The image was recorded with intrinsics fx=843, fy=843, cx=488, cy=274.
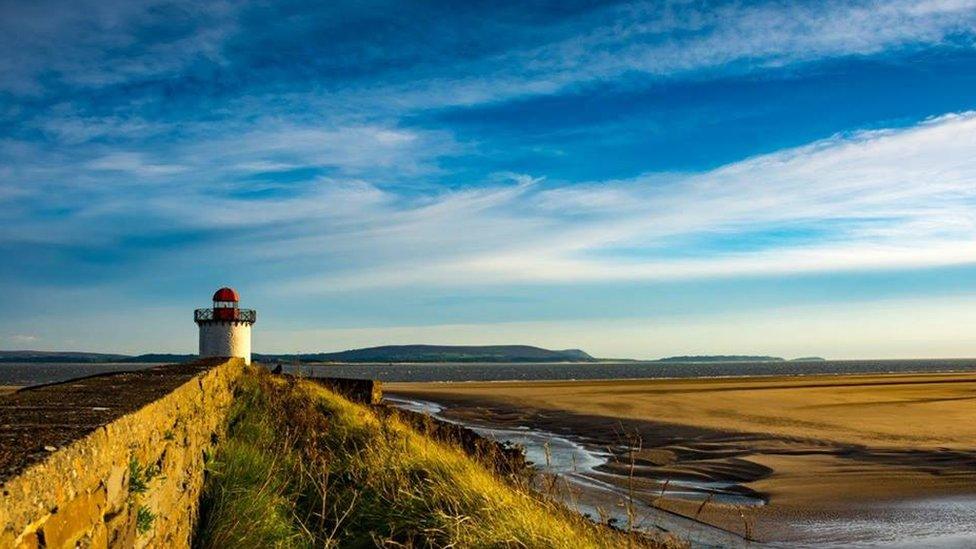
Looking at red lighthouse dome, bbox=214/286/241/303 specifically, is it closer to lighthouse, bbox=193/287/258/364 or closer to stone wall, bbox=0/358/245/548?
lighthouse, bbox=193/287/258/364

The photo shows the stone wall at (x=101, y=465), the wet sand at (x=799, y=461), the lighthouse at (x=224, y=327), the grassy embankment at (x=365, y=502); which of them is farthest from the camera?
the lighthouse at (x=224, y=327)

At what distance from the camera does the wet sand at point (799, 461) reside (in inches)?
409

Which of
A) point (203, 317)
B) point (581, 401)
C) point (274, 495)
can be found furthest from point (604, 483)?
point (203, 317)

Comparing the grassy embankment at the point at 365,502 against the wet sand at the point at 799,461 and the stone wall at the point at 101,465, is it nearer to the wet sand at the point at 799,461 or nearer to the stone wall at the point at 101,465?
the stone wall at the point at 101,465

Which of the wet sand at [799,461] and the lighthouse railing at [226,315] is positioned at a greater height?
the lighthouse railing at [226,315]

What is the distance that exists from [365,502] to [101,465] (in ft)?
15.2

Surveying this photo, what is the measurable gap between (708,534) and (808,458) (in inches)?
307

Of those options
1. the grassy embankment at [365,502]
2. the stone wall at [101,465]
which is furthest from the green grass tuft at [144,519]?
the grassy embankment at [365,502]

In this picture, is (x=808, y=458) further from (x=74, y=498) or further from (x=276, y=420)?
(x=74, y=498)

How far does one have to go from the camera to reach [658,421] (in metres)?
25.5

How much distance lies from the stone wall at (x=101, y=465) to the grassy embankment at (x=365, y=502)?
1.85 ft

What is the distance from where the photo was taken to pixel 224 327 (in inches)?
1427

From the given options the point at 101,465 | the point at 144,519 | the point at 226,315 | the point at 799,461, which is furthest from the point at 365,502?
the point at 226,315

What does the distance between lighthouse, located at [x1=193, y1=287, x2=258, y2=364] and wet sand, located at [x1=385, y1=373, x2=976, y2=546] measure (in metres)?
10.8
